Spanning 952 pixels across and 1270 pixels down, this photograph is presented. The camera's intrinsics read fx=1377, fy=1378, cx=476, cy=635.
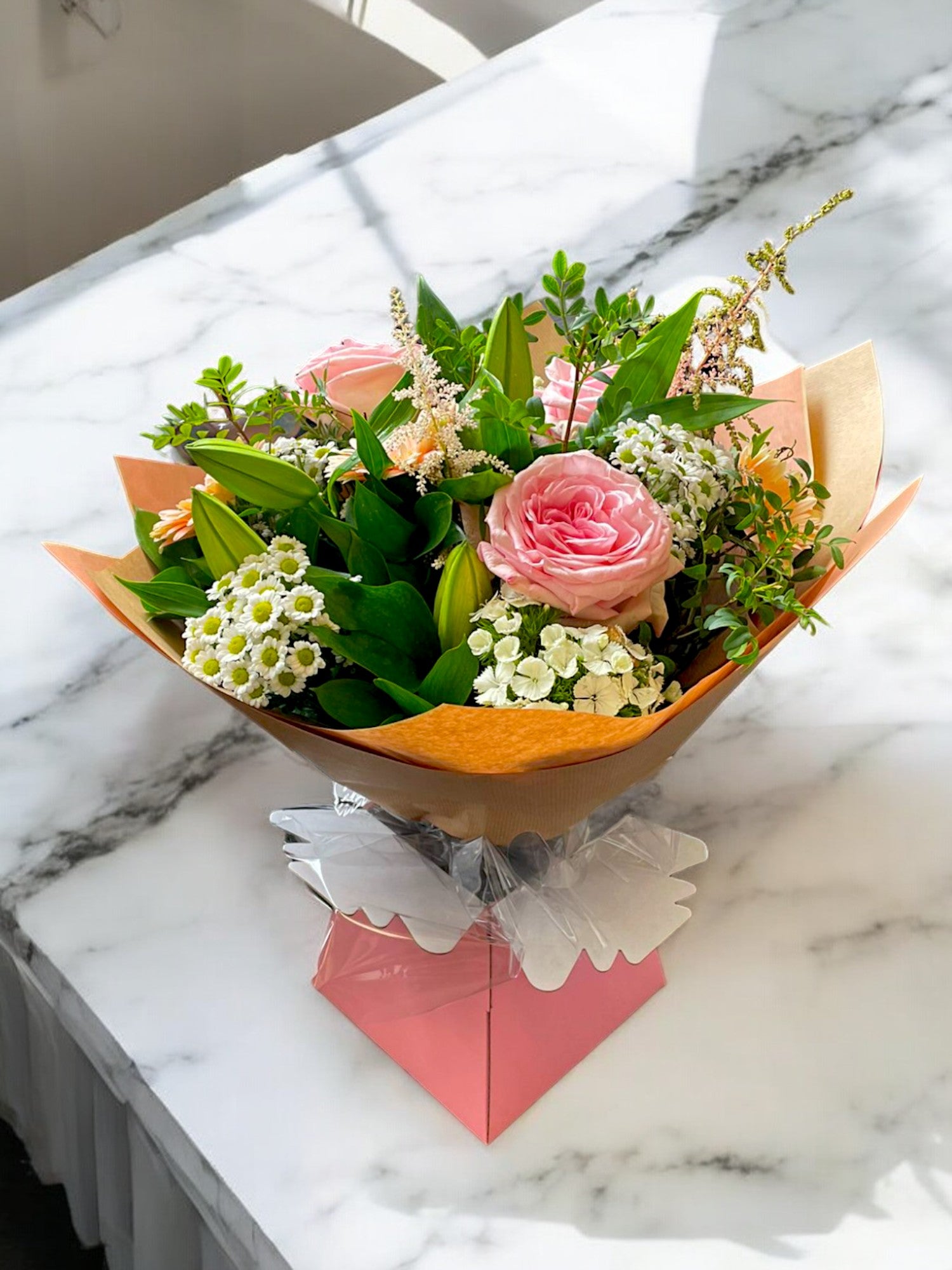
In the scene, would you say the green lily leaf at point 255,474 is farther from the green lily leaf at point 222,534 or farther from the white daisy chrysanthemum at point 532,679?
the white daisy chrysanthemum at point 532,679

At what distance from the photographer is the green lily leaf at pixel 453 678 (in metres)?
0.61

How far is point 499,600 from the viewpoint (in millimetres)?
627

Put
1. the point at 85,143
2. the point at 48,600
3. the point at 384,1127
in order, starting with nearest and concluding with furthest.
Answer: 1. the point at 384,1127
2. the point at 48,600
3. the point at 85,143

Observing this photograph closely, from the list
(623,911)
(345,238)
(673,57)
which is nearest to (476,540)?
(623,911)

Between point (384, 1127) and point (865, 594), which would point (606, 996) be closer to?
point (384, 1127)

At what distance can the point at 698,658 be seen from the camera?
69 cm

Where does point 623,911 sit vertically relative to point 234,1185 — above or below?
above

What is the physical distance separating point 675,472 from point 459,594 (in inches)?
4.6

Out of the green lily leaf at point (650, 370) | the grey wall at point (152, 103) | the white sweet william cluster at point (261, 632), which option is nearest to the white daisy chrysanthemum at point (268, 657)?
the white sweet william cluster at point (261, 632)

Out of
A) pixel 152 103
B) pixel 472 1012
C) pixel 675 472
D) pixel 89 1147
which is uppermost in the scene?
pixel 152 103

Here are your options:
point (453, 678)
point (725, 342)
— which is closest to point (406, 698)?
point (453, 678)

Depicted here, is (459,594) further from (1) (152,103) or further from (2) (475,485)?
(1) (152,103)

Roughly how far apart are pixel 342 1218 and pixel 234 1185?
6cm

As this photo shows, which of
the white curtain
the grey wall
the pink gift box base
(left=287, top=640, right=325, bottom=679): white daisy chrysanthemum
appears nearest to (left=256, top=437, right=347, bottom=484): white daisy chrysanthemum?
(left=287, top=640, right=325, bottom=679): white daisy chrysanthemum
